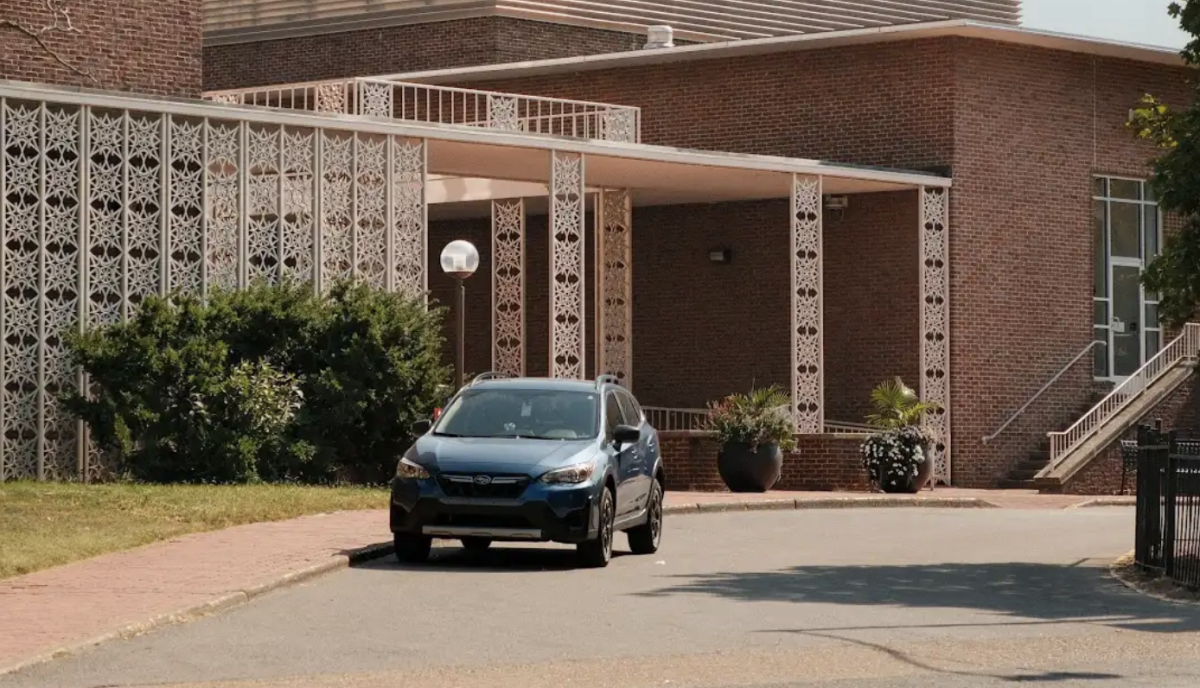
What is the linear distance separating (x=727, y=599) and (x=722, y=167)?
18.4 meters

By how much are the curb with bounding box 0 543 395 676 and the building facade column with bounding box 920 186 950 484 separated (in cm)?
1808

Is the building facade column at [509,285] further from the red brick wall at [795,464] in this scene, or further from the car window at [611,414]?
the car window at [611,414]

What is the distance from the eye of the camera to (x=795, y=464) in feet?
117

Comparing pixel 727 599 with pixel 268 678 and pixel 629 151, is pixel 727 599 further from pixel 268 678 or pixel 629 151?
pixel 629 151

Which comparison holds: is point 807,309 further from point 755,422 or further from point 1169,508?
point 1169,508

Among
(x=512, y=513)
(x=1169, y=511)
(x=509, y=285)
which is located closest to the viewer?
(x=1169, y=511)

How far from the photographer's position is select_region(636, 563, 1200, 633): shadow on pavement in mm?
16062

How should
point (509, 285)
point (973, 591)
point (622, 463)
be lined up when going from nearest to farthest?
point (973, 591), point (622, 463), point (509, 285)

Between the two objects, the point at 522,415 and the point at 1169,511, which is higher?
the point at 522,415

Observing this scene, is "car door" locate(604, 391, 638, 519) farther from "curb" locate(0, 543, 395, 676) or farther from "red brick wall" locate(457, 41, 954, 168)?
"red brick wall" locate(457, 41, 954, 168)

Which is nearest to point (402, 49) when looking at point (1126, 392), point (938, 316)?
point (938, 316)

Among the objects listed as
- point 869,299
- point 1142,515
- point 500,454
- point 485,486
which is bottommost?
point 1142,515

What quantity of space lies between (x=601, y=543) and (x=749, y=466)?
13.6m

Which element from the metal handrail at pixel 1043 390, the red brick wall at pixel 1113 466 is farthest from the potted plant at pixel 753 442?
the red brick wall at pixel 1113 466
